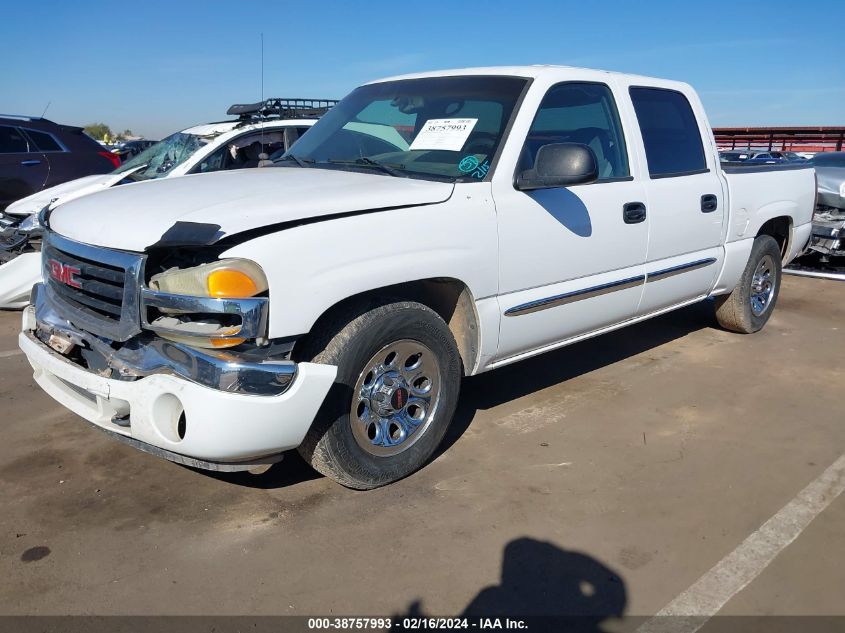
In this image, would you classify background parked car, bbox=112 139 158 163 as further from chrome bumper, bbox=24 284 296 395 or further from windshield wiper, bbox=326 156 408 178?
chrome bumper, bbox=24 284 296 395

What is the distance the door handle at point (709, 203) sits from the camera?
16.4ft

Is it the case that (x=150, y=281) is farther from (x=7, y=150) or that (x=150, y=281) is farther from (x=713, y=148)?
(x=7, y=150)

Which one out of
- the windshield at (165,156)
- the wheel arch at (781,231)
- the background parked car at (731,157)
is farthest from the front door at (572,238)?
the windshield at (165,156)

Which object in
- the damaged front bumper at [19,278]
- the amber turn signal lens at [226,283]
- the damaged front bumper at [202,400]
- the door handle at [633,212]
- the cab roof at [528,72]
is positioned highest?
the cab roof at [528,72]

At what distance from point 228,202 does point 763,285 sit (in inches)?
189

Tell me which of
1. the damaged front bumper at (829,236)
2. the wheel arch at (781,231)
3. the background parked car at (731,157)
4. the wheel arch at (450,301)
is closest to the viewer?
the wheel arch at (450,301)

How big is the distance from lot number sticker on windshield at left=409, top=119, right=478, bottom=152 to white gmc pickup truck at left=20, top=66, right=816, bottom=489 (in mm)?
13

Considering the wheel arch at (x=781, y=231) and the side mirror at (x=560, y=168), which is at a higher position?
the side mirror at (x=560, y=168)

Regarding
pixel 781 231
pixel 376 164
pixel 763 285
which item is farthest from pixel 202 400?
pixel 781 231

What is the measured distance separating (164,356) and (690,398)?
3.27m

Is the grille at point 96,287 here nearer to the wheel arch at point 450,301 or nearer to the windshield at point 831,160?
the wheel arch at point 450,301

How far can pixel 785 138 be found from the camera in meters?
23.0

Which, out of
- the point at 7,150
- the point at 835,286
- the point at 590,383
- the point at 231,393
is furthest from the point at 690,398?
the point at 7,150

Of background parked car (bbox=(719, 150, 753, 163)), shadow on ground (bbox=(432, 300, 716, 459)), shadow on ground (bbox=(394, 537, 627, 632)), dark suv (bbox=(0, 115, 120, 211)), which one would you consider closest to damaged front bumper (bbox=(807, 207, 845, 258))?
background parked car (bbox=(719, 150, 753, 163))
